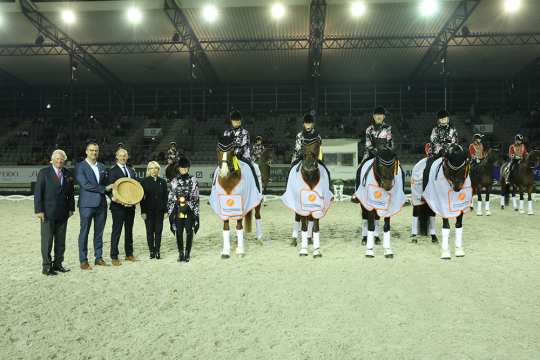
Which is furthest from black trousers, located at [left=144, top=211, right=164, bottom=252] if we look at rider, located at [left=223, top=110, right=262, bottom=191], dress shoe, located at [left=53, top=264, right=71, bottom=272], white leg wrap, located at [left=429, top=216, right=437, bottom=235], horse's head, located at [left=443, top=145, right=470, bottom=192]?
white leg wrap, located at [left=429, top=216, right=437, bottom=235]

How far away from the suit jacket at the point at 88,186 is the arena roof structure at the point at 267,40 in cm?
1740

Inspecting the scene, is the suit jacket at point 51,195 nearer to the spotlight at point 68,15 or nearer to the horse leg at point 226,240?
the horse leg at point 226,240

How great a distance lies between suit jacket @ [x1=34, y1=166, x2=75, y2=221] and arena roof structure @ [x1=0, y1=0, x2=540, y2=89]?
1772cm

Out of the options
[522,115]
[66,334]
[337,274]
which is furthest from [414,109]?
[66,334]

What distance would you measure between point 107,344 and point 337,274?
354 centimetres

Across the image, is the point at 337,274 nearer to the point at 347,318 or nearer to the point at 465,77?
the point at 347,318

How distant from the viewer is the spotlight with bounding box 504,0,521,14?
21250 millimetres

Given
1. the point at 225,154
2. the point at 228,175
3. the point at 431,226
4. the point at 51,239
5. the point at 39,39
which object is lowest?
the point at 431,226

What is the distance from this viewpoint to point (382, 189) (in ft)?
24.1

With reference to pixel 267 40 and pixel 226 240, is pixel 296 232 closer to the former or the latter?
pixel 226 240

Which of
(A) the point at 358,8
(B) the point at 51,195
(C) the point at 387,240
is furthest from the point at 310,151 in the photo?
(A) the point at 358,8

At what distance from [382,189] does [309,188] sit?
126cm

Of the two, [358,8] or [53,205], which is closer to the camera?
[53,205]

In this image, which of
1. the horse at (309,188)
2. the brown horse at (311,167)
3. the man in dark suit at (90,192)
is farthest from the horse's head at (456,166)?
the man in dark suit at (90,192)
